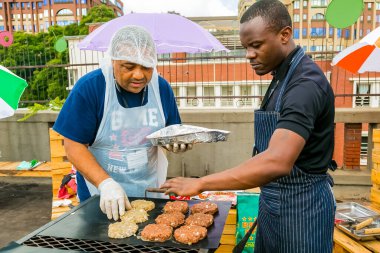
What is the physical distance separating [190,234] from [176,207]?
0.34 metres

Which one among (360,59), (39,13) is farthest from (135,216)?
(39,13)

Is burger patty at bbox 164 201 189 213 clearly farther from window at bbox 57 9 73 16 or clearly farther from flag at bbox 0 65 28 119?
window at bbox 57 9 73 16

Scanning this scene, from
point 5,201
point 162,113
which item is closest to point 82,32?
point 5,201

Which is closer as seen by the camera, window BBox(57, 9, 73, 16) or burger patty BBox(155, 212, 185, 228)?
burger patty BBox(155, 212, 185, 228)

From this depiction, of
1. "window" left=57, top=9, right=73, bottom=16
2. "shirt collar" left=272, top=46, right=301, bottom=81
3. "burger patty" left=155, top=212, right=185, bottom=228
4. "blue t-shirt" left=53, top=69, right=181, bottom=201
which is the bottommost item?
"burger patty" left=155, top=212, right=185, bottom=228

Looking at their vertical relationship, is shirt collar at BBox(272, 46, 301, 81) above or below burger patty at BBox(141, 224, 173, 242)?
above

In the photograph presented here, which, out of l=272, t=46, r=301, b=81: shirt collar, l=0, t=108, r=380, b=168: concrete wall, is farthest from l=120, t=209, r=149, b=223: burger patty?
l=0, t=108, r=380, b=168: concrete wall

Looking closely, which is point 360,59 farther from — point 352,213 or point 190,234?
point 190,234

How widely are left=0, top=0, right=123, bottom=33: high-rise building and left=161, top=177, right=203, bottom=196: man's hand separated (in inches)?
2686

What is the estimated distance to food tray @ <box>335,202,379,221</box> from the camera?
104 inches

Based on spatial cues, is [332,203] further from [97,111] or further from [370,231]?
[97,111]

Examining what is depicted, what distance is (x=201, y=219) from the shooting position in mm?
1574

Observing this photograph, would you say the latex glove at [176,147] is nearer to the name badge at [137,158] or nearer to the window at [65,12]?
the name badge at [137,158]

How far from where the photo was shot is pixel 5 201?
4770mm
